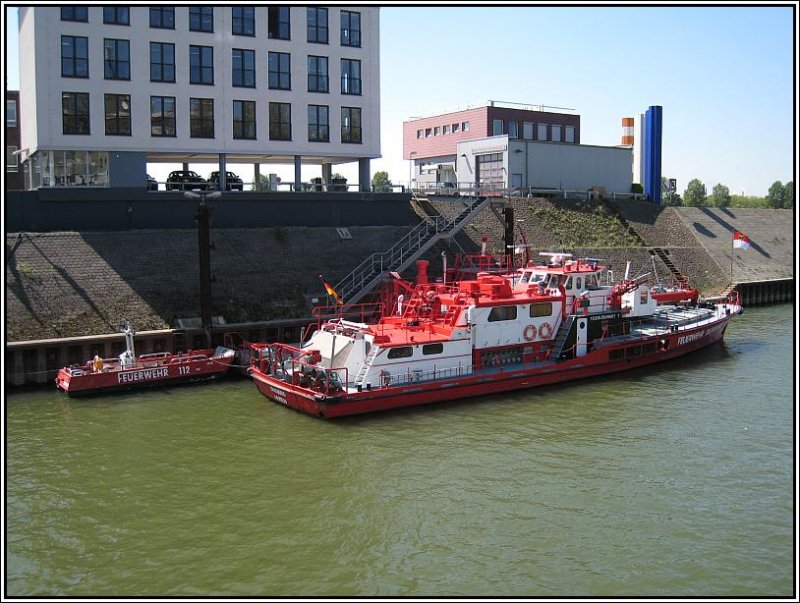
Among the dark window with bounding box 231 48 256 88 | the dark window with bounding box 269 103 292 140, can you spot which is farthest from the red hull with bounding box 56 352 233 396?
the dark window with bounding box 231 48 256 88

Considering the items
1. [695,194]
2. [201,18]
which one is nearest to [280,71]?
[201,18]

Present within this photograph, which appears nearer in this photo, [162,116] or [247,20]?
[162,116]

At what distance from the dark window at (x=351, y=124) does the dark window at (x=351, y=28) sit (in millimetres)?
3530

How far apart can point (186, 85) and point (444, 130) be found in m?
32.8

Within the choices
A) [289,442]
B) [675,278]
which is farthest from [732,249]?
[289,442]

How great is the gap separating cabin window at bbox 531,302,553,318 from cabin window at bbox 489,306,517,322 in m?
0.95

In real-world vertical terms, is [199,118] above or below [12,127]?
below

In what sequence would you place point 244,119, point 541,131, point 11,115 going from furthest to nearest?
point 541,131 → point 11,115 → point 244,119

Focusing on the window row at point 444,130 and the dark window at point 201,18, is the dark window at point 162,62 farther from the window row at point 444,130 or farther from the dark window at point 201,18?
the window row at point 444,130

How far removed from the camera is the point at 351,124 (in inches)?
1628

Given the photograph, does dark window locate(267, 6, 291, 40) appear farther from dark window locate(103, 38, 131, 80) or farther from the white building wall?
dark window locate(103, 38, 131, 80)

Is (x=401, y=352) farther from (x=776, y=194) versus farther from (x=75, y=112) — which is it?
(x=776, y=194)

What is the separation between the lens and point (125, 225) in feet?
111

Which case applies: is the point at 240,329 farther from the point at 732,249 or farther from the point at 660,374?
the point at 732,249
